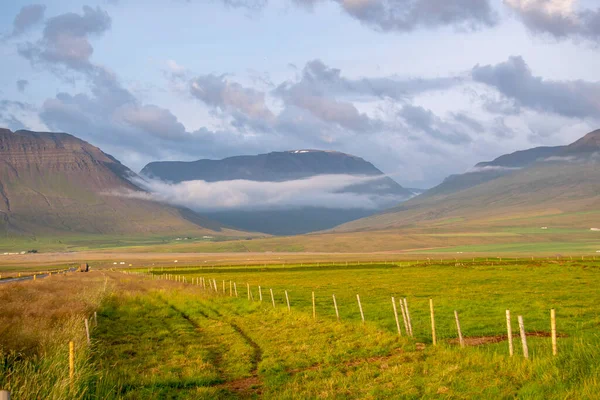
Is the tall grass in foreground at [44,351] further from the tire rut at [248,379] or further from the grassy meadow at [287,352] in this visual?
the tire rut at [248,379]

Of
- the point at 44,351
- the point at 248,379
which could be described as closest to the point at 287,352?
the point at 248,379

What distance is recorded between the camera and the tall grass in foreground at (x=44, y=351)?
13.2 metres

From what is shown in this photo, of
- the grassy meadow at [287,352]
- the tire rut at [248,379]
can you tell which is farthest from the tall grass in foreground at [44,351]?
the tire rut at [248,379]

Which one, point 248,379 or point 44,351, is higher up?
point 44,351

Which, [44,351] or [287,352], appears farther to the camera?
[287,352]

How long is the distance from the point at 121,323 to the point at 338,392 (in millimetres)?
19963

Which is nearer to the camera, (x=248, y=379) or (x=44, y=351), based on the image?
(x=248, y=379)

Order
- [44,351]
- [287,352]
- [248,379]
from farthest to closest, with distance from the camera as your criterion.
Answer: [287,352] < [44,351] < [248,379]

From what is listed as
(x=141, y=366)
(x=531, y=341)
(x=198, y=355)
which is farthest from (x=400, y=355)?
(x=141, y=366)

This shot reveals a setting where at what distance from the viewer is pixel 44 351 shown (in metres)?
18.2

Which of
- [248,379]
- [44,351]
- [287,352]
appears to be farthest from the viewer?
[287,352]

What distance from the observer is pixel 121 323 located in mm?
32062

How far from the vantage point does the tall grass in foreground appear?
1322cm

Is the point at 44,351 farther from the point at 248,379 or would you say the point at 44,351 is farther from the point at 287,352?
the point at 287,352
